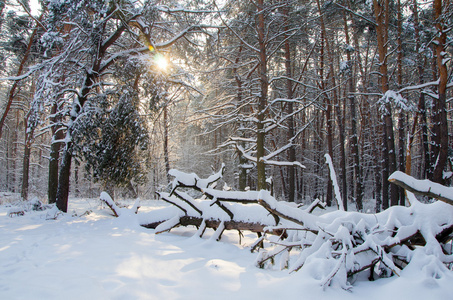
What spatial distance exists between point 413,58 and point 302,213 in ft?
58.8

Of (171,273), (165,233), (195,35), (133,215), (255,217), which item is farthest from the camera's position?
(195,35)

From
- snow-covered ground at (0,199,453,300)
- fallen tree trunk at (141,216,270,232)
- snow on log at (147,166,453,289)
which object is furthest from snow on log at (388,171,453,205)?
fallen tree trunk at (141,216,270,232)

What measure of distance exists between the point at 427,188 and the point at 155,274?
3153 mm

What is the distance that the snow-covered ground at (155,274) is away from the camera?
7.59 ft

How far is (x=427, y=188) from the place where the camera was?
2666 millimetres

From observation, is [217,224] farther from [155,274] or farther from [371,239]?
[371,239]

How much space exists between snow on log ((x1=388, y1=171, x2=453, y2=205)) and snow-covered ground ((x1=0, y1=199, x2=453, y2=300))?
0.68 meters

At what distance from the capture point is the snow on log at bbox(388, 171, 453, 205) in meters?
2.60

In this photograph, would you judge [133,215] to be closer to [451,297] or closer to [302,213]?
[302,213]

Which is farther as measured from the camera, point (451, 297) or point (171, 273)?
point (171, 273)

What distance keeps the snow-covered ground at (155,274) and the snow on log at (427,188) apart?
0.68 meters

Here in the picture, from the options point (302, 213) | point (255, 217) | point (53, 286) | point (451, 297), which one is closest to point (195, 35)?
point (255, 217)

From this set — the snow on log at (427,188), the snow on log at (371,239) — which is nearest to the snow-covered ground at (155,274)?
the snow on log at (371,239)

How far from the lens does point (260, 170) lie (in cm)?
1027
